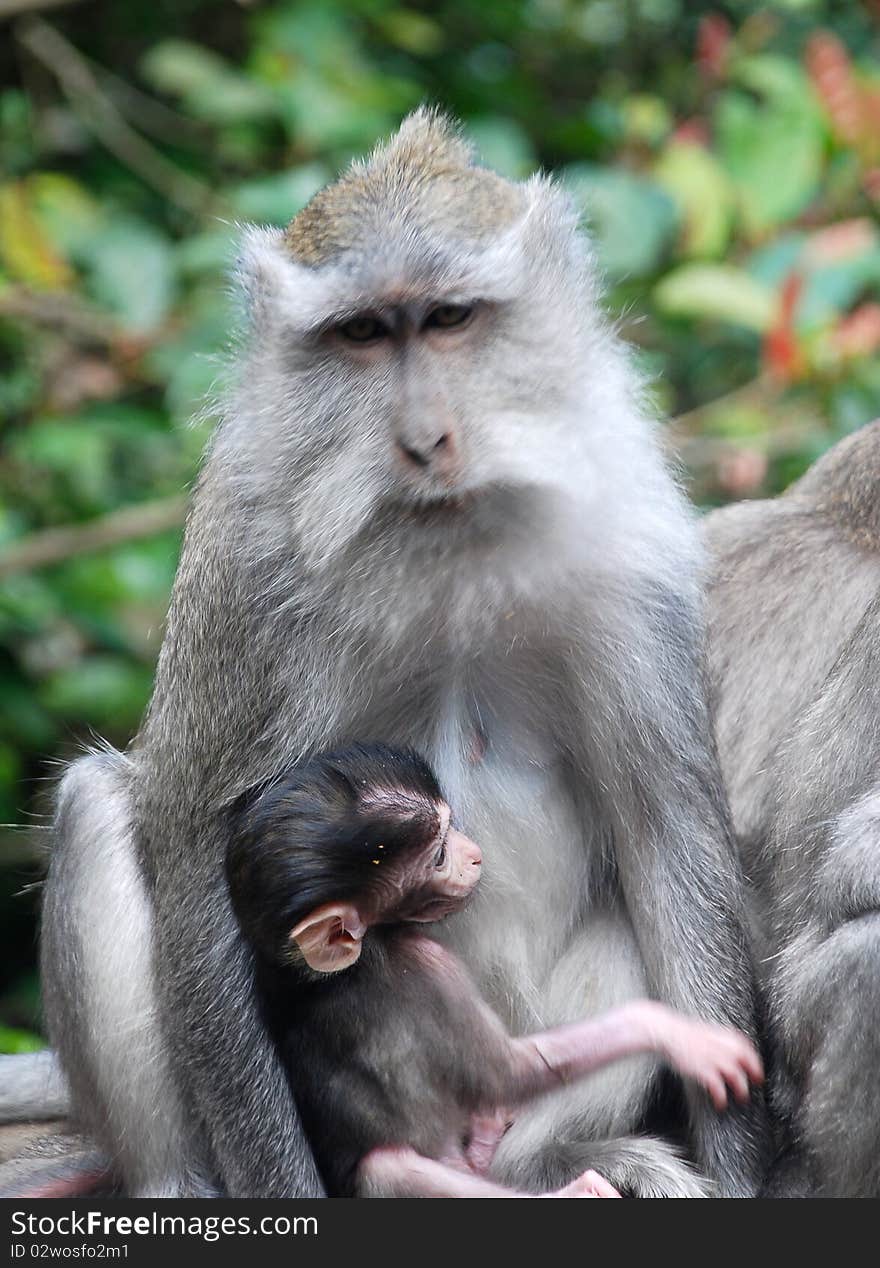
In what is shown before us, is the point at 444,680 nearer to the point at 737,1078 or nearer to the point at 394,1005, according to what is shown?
the point at 394,1005

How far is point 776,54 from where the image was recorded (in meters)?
9.41

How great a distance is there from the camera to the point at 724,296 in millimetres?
6863

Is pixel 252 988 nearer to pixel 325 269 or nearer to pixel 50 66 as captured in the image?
pixel 325 269

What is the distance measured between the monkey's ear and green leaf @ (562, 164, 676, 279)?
383cm

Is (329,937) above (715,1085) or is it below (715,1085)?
above

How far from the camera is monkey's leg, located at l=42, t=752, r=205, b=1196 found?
169 inches

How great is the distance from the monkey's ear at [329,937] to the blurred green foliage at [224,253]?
2.62 m

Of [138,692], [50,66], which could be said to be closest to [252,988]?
[138,692]

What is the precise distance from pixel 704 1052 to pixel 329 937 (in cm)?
85

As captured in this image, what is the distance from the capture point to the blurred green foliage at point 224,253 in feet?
23.3

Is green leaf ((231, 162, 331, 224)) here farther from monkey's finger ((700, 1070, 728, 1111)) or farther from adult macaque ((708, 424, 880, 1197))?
monkey's finger ((700, 1070, 728, 1111))

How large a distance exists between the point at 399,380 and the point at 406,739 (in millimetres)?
883

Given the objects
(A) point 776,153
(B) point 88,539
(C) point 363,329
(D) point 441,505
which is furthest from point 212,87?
(D) point 441,505

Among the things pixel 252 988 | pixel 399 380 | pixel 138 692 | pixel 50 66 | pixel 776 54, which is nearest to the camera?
pixel 399 380
